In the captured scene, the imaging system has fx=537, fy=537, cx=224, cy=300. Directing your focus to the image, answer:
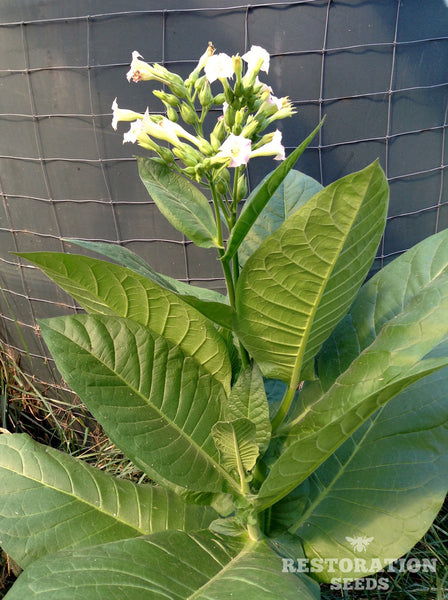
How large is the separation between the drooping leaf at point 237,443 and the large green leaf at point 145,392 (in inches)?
1.6

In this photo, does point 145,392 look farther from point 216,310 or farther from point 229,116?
point 229,116

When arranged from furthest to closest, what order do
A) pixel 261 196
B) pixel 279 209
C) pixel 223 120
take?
pixel 279 209
pixel 223 120
pixel 261 196

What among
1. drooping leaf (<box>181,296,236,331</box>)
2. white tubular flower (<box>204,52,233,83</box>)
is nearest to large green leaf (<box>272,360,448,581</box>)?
drooping leaf (<box>181,296,236,331</box>)

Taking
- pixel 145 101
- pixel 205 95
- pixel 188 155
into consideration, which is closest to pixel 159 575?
pixel 188 155

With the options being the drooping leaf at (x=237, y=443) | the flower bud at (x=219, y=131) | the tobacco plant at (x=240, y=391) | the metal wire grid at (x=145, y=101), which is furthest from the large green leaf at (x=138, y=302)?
the metal wire grid at (x=145, y=101)

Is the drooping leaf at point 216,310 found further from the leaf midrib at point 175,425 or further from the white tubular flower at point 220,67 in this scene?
the white tubular flower at point 220,67

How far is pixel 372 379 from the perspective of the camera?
0.71 metres

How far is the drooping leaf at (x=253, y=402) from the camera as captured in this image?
816 mm

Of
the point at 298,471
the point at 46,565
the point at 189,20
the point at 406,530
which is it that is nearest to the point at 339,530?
the point at 406,530

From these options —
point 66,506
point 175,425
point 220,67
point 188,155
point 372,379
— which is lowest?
point 66,506

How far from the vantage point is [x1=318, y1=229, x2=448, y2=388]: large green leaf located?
2.87ft

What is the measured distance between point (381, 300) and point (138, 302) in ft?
→ 1.35

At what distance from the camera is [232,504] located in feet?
3.03

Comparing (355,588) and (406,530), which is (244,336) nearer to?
(406,530)
